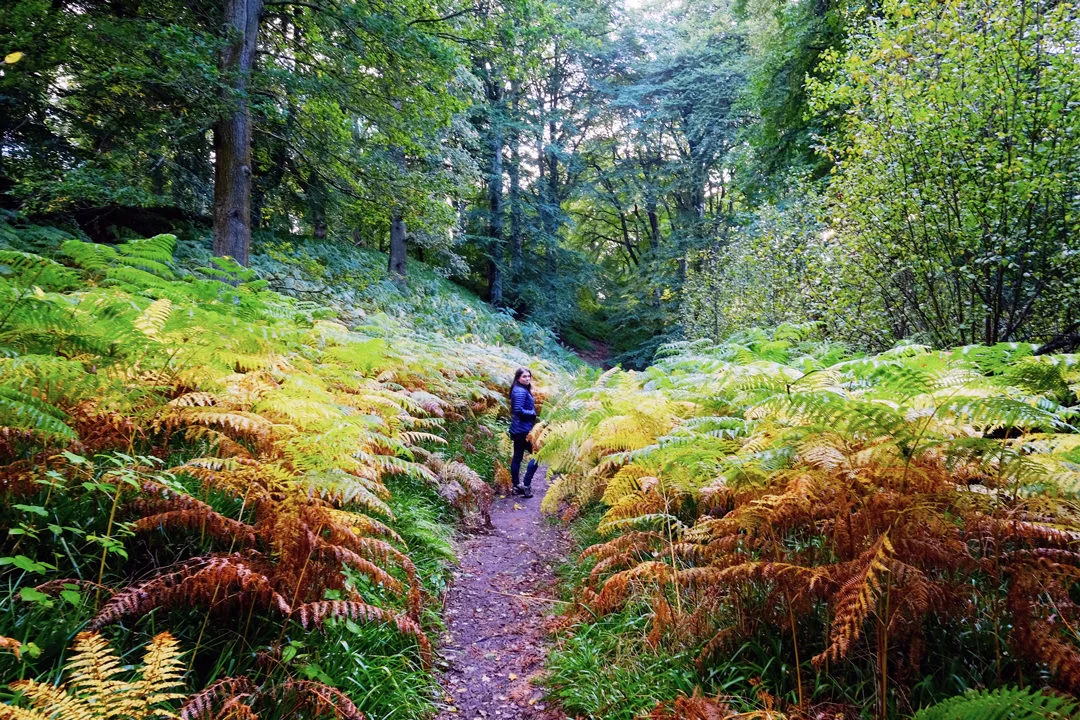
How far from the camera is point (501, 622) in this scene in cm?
380

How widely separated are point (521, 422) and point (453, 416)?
Answer: 96 centimetres

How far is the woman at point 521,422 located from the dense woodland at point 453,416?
24 cm

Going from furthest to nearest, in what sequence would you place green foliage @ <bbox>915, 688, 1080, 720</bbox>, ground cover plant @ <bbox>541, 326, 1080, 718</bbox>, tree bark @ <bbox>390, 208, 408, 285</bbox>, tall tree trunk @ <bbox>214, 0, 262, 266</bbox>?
tree bark @ <bbox>390, 208, 408, 285</bbox> → tall tree trunk @ <bbox>214, 0, 262, 266</bbox> → ground cover plant @ <bbox>541, 326, 1080, 718</bbox> → green foliage @ <bbox>915, 688, 1080, 720</bbox>

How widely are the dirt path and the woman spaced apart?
1276 millimetres

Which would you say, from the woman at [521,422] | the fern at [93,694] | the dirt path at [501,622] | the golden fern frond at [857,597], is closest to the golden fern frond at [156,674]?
the fern at [93,694]

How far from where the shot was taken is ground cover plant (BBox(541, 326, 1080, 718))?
6.45 feet

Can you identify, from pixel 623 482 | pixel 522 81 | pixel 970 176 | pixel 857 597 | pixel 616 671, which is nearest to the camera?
pixel 857 597

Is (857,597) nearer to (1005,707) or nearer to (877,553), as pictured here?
(877,553)

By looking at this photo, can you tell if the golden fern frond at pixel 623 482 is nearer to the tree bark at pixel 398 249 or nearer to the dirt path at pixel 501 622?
the dirt path at pixel 501 622

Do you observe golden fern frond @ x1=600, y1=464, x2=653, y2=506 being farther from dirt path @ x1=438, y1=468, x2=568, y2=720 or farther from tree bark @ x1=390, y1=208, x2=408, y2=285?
tree bark @ x1=390, y1=208, x2=408, y2=285

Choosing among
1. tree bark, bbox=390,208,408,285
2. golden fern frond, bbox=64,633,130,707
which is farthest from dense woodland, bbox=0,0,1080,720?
tree bark, bbox=390,208,408,285

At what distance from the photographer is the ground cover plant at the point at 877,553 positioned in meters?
1.97

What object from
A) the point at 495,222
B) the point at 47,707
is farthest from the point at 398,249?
the point at 47,707

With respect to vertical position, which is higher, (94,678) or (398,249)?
(398,249)
